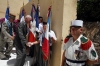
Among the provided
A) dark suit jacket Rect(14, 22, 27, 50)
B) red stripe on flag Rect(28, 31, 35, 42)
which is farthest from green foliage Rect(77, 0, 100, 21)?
dark suit jacket Rect(14, 22, 27, 50)

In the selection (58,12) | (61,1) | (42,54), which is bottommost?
(42,54)

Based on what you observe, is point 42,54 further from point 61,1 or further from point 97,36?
point 97,36

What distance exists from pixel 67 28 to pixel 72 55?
174 centimetres

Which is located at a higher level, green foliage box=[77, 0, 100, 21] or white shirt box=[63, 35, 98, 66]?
green foliage box=[77, 0, 100, 21]

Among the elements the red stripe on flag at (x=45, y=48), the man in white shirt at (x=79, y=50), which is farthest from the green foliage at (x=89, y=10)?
the man in white shirt at (x=79, y=50)

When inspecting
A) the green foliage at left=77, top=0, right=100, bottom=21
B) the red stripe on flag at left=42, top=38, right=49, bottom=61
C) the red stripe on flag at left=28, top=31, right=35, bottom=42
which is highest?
the green foliage at left=77, top=0, right=100, bottom=21

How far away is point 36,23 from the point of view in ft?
15.6

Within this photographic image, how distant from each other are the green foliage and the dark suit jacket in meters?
4.23

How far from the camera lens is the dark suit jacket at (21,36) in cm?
448

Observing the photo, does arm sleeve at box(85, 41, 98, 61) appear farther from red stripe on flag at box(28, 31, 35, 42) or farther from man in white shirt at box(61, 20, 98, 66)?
red stripe on flag at box(28, 31, 35, 42)

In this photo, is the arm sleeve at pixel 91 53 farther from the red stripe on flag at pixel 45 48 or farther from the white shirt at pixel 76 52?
the red stripe on flag at pixel 45 48

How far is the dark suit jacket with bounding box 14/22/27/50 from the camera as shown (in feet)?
14.7

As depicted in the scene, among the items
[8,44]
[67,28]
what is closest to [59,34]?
[67,28]

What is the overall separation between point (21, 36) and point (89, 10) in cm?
455
